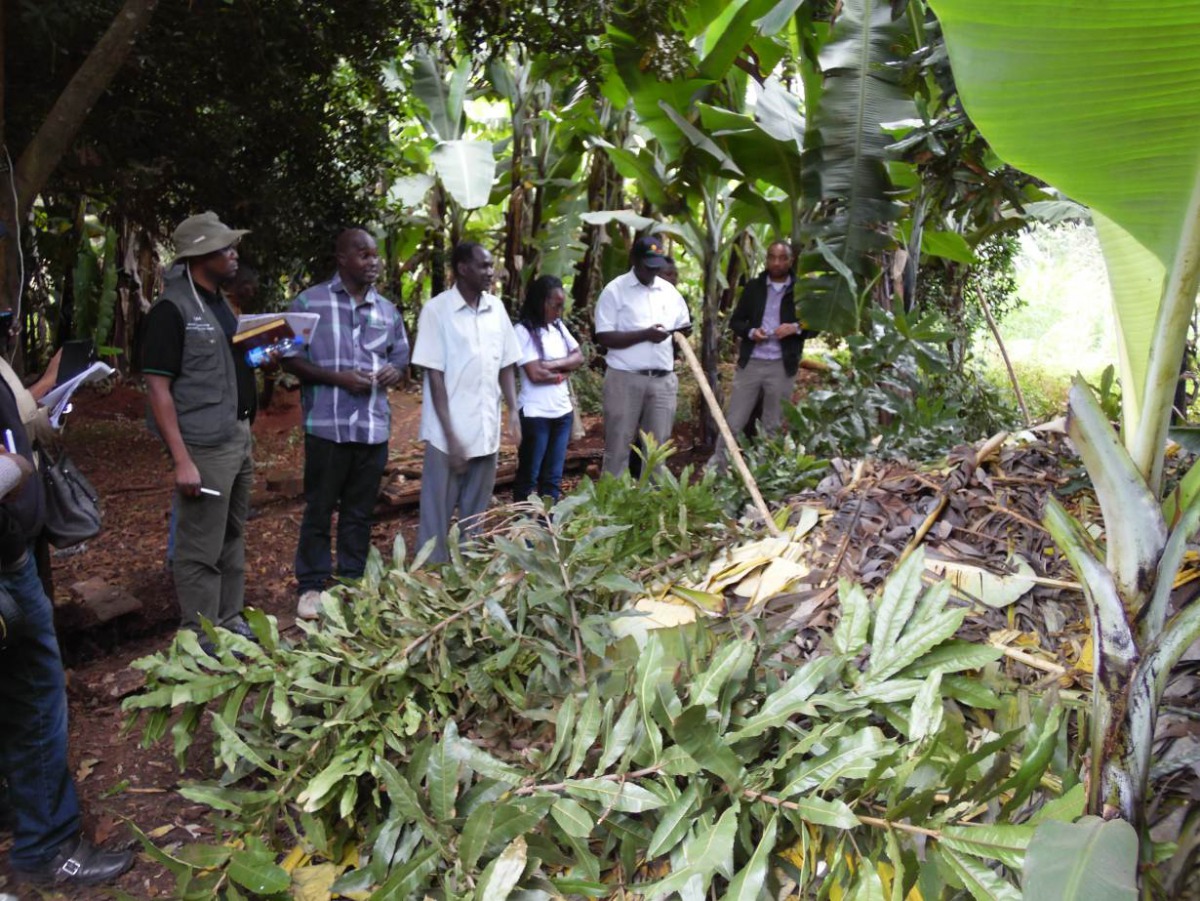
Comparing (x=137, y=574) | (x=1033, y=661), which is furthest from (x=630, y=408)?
(x=1033, y=661)

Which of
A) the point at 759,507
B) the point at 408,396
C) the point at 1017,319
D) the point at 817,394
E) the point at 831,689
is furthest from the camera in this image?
the point at 1017,319

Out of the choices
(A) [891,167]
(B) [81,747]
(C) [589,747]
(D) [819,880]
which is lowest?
(B) [81,747]

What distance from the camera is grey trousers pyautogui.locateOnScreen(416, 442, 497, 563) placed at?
4398 mm

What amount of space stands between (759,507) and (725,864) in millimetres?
1444

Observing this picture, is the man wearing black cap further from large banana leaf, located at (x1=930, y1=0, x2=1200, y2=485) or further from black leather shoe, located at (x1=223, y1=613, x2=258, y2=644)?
large banana leaf, located at (x1=930, y1=0, x2=1200, y2=485)

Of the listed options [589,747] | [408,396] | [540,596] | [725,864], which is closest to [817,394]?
[540,596]

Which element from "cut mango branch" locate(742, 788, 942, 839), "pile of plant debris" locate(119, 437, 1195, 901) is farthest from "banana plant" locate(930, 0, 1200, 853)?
"cut mango branch" locate(742, 788, 942, 839)

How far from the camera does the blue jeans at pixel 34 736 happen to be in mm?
2432

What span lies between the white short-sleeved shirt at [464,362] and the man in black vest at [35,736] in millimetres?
1979

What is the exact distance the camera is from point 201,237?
356cm

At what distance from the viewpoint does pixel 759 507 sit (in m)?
2.98

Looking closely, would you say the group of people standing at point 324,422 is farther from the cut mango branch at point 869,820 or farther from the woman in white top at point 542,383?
the cut mango branch at point 869,820

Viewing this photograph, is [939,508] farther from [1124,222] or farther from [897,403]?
[897,403]

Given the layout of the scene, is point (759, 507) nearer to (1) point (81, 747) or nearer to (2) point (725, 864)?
(2) point (725, 864)
